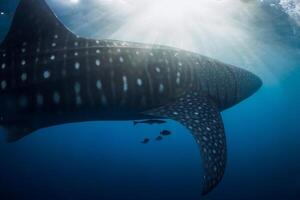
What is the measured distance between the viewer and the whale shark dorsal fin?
416cm

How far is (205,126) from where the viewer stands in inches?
161

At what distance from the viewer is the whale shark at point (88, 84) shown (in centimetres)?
395

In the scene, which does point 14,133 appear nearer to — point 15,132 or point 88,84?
point 15,132

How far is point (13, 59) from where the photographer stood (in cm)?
403

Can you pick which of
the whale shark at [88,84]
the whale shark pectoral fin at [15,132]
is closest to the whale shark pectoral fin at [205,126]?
the whale shark at [88,84]

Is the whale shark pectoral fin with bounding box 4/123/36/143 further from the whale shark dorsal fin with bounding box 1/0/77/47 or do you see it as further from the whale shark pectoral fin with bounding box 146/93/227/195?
the whale shark pectoral fin with bounding box 146/93/227/195

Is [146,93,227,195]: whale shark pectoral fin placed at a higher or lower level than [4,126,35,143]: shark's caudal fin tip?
higher

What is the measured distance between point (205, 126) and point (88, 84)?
1.67 meters

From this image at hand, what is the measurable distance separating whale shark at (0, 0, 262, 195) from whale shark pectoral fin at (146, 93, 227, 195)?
0.04 feet

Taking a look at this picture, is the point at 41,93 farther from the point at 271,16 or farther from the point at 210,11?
the point at 271,16

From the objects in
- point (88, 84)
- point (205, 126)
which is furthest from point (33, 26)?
point (205, 126)

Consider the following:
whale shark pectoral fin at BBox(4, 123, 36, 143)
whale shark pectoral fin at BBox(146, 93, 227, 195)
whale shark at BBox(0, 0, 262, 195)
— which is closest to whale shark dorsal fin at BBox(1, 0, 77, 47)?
whale shark at BBox(0, 0, 262, 195)

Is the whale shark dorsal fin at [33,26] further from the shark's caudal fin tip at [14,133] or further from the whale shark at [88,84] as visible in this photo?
the shark's caudal fin tip at [14,133]

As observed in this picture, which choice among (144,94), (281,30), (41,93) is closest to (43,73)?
(41,93)
